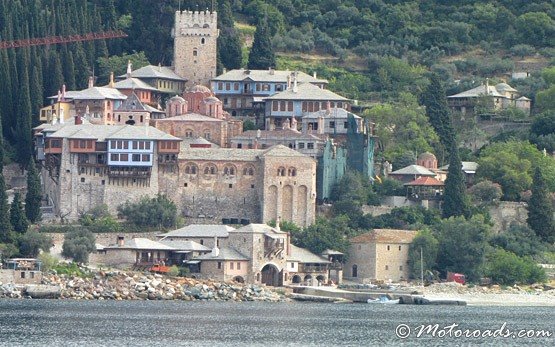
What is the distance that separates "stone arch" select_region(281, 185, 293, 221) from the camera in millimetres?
129125

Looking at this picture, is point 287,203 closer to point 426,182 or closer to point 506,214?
point 426,182

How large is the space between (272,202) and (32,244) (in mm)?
14353

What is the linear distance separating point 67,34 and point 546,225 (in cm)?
3204

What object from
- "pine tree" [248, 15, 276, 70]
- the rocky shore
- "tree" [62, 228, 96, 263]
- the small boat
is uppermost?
"pine tree" [248, 15, 276, 70]

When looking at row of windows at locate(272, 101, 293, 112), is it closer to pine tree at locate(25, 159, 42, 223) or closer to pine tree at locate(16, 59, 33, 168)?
pine tree at locate(16, 59, 33, 168)

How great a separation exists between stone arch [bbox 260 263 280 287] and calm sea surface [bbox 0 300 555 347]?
649cm

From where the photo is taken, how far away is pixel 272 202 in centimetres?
12900

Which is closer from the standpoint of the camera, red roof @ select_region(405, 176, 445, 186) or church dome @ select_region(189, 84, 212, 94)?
red roof @ select_region(405, 176, 445, 186)

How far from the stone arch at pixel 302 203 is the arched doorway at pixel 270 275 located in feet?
16.3

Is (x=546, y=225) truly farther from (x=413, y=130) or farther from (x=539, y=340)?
(x=539, y=340)

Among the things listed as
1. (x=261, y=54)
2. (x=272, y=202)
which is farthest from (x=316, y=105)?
(x=272, y=202)

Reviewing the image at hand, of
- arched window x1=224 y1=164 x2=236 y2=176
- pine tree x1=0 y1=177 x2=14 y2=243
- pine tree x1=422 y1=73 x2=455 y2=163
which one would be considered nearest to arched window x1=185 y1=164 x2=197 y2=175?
arched window x1=224 y1=164 x2=236 y2=176

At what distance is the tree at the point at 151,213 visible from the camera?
416 feet

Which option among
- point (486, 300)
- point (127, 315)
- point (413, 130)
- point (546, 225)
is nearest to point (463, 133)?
point (413, 130)
